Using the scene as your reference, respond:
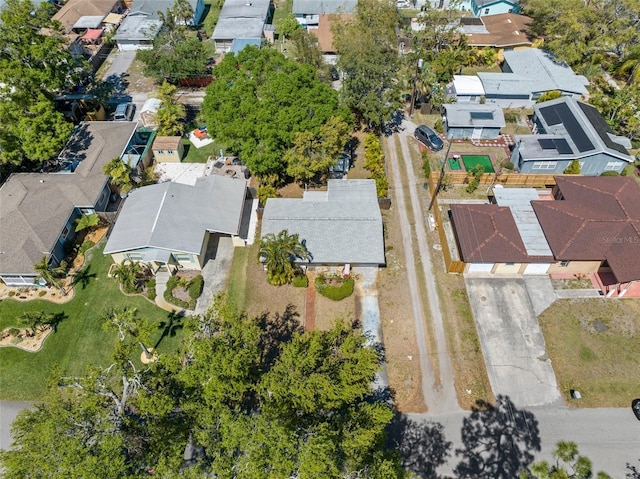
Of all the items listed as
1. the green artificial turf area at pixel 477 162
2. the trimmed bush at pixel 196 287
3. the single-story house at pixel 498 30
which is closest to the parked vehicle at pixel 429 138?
the green artificial turf area at pixel 477 162

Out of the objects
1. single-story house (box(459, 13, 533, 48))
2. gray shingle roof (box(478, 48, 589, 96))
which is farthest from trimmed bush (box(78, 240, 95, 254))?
single-story house (box(459, 13, 533, 48))

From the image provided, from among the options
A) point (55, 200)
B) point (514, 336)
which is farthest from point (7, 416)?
point (514, 336)

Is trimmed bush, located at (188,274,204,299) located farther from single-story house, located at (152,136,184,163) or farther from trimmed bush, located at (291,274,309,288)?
single-story house, located at (152,136,184,163)

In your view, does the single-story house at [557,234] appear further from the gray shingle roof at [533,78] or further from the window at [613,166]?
the gray shingle roof at [533,78]

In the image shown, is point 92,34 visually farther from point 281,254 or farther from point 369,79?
point 281,254

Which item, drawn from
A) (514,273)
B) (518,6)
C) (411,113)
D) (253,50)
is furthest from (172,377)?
(518,6)

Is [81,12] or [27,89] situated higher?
[81,12]

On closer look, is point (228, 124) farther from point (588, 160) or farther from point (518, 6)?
point (518, 6)
